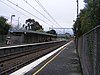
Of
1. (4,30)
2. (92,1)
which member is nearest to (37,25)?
(4,30)

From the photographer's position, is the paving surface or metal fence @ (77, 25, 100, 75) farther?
the paving surface

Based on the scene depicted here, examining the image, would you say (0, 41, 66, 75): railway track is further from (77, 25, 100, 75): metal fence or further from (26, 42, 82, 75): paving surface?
(77, 25, 100, 75): metal fence

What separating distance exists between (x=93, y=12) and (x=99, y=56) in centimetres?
1193

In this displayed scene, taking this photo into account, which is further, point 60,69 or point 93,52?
point 60,69

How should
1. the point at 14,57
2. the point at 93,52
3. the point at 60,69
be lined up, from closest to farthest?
the point at 93,52
the point at 60,69
the point at 14,57

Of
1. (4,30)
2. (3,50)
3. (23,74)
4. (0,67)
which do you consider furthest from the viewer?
(4,30)

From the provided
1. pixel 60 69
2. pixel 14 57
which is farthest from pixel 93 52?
pixel 14 57

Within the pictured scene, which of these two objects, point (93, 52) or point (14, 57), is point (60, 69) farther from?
point (14, 57)

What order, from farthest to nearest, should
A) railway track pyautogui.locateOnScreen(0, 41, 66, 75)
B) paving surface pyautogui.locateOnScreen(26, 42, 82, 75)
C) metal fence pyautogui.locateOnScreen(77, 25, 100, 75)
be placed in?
railway track pyautogui.locateOnScreen(0, 41, 66, 75)
paving surface pyautogui.locateOnScreen(26, 42, 82, 75)
metal fence pyautogui.locateOnScreen(77, 25, 100, 75)

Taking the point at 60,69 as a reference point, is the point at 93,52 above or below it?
above

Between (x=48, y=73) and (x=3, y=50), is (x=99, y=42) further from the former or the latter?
(x=3, y=50)

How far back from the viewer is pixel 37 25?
155 m

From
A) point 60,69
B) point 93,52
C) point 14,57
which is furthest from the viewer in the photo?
point 14,57

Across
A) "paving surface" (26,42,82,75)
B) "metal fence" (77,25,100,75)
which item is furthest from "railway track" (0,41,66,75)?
"metal fence" (77,25,100,75)
